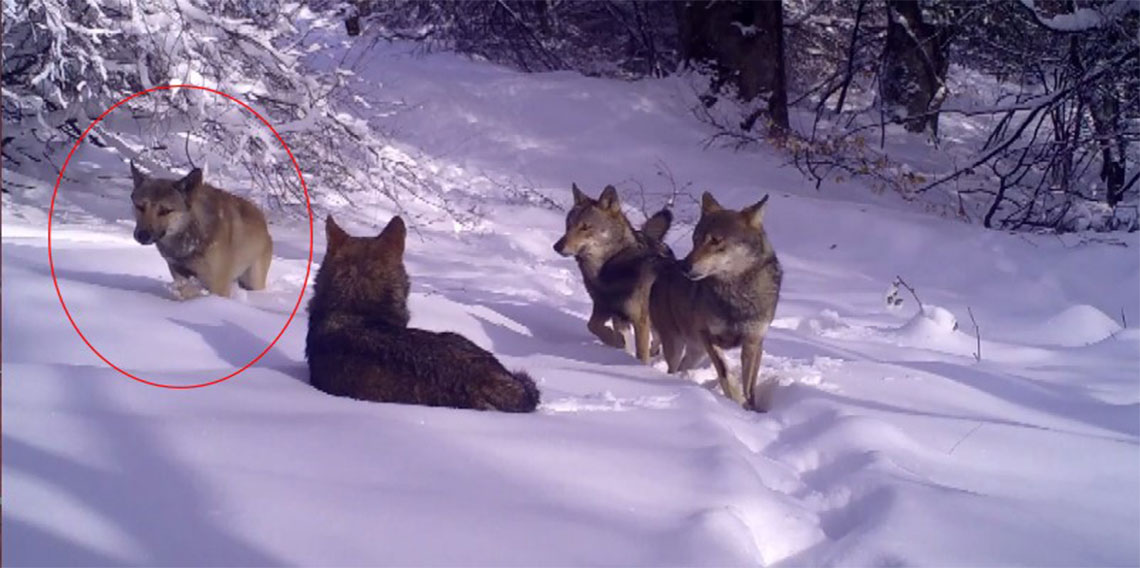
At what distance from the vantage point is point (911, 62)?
1972cm

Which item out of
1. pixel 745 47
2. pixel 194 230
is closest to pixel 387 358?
pixel 194 230

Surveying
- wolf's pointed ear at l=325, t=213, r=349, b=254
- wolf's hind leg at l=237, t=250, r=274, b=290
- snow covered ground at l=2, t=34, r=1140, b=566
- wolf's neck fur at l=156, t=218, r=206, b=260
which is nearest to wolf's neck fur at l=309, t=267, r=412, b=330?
wolf's pointed ear at l=325, t=213, r=349, b=254

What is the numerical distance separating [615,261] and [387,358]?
4.12 metres

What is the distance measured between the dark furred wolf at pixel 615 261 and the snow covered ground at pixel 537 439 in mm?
373

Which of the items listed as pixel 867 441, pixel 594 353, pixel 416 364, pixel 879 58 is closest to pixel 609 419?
pixel 416 364

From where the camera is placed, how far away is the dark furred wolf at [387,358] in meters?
4.49

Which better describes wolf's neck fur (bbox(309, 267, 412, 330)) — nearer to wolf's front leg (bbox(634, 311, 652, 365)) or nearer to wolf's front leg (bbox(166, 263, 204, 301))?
wolf's front leg (bbox(166, 263, 204, 301))

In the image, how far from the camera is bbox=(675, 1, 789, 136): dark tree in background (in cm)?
1877

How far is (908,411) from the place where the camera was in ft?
18.7

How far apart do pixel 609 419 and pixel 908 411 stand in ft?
7.14

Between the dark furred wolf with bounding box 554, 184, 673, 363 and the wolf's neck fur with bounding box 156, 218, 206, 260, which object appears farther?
the dark furred wolf with bounding box 554, 184, 673, 363

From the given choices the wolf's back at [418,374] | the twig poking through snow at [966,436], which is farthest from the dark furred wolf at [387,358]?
the twig poking through snow at [966,436]

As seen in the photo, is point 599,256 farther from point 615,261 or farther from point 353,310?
point 353,310

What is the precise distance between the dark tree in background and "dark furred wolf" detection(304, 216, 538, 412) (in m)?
14.3
